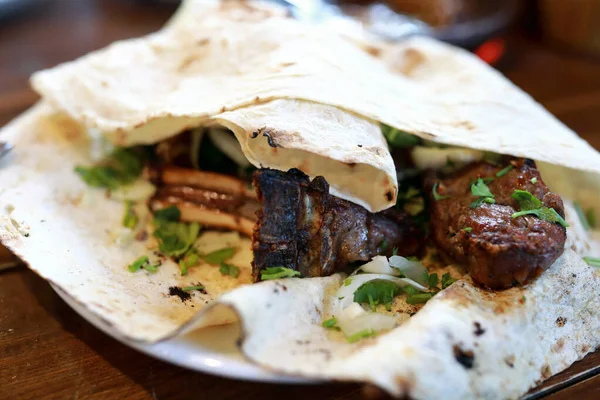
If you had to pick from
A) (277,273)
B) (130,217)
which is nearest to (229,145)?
(130,217)

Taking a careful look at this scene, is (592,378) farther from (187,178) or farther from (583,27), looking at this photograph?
(583,27)

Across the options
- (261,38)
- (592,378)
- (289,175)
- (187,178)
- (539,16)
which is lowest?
(539,16)

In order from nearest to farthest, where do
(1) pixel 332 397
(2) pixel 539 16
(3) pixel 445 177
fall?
1. (1) pixel 332 397
2. (3) pixel 445 177
3. (2) pixel 539 16

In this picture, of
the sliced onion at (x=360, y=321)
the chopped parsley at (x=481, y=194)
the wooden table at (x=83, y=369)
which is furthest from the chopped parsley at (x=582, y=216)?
the sliced onion at (x=360, y=321)

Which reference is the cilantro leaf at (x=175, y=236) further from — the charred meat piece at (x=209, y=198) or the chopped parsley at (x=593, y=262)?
the chopped parsley at (x=593, y=262)

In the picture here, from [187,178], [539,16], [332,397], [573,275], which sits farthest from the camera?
[539,16]

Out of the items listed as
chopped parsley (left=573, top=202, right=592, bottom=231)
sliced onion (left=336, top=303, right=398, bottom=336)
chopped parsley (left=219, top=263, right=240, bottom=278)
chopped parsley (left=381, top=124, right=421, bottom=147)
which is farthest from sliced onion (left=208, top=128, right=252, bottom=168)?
chopped parsley (left=573, top=202, right=592, bottom=231)

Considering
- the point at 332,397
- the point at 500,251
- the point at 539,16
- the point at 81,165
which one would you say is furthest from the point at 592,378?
the point at 539,16
